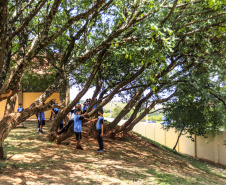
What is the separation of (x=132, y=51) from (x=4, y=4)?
331 cm

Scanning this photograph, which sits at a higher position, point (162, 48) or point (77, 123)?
point (162, 48)

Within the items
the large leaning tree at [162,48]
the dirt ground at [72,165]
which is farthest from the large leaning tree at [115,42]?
the dirt ground at [72,165]

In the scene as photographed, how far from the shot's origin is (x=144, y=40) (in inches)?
251

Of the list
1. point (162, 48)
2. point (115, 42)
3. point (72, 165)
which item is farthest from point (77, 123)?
point (162, 48)

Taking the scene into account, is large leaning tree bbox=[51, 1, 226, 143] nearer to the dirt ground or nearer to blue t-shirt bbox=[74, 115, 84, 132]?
blue t-shirt bbox=[74, 115, 84, 132]

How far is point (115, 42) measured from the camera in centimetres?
672

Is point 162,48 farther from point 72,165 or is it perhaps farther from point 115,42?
point 72,165

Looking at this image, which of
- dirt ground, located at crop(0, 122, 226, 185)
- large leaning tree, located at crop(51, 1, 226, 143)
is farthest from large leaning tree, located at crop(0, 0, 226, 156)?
dirt ground, located at crop(0, 122, 226, 185)

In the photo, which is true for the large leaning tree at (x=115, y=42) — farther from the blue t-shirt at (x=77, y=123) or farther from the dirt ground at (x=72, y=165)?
the dirt ground at (x=72, y=165)

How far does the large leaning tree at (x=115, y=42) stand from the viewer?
538 centimetres

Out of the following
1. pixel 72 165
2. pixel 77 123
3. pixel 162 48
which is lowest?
pixel 72 165

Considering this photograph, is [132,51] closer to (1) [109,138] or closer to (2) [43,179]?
(2) [43,179]

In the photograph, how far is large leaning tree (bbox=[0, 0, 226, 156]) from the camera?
538 cm

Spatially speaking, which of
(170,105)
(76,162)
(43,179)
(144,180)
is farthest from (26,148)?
(170,105)
